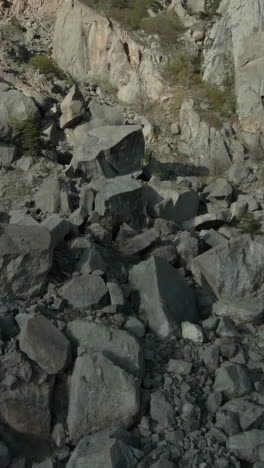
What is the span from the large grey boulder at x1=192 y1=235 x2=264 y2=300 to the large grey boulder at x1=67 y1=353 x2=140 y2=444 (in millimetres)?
2599

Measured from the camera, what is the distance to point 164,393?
14.9 feet

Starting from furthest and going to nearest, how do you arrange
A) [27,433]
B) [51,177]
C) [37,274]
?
[51,177], [37,274], [27,433]

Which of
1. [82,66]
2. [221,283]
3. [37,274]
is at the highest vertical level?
[37,274]

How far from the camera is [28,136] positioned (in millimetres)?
9992

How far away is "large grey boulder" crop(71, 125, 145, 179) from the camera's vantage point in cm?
980

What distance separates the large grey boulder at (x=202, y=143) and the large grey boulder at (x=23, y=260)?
964 cm

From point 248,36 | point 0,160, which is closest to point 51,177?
point 0,160

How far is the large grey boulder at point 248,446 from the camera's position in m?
4.14

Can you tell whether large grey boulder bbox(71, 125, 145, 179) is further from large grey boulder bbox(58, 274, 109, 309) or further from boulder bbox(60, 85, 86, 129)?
large grey boulder bbox(58, 274, 109, 309)

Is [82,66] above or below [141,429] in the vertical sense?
below

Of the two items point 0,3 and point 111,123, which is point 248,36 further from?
A: point 0,3

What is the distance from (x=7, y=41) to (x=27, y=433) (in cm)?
1747

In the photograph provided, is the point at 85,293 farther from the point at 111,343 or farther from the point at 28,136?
the point at 28,136

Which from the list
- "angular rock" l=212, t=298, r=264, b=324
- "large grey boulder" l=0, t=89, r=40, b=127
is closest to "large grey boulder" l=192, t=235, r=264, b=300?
"angular rock" l=212, t=298, r=264, b=324
